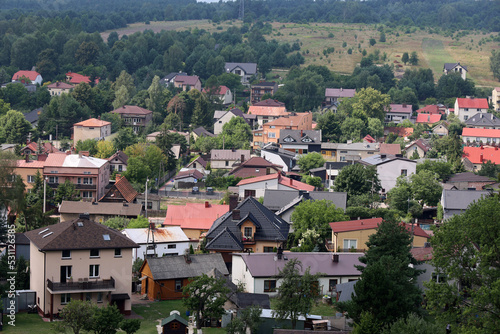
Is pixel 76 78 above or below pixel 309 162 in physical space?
above

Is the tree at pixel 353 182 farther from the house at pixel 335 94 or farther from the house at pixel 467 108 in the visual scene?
the house at pixel 335 94

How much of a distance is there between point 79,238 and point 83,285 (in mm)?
2114

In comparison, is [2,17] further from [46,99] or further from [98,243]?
[98,243]

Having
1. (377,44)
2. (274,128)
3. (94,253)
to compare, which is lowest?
(94,253)

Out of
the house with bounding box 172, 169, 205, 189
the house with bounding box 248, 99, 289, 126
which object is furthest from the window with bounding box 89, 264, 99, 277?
the house with bounding box 248, 99, 289, 126

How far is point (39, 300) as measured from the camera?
34.5 metres

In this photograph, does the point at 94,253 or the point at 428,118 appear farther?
the point at 428,118

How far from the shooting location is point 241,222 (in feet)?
146

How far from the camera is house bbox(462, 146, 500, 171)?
74.9m

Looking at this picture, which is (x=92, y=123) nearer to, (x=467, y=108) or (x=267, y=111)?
(x=267, y=111)

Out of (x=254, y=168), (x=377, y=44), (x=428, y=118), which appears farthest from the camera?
(x=377, y=44)

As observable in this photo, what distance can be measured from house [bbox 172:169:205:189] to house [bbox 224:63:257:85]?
61425mm

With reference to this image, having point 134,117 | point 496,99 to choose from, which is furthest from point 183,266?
point 496,99

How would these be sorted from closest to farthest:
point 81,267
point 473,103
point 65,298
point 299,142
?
1. point 65,298
2. point 81,267
3. point 299,142
4. point 473,103
